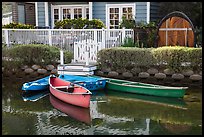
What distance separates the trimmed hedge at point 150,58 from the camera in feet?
39.2

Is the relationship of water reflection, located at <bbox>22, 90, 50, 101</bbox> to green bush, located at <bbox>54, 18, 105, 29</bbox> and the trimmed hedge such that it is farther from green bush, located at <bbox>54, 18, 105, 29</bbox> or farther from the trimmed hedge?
green bush, located at <bbox>54, 18, 105, 29</bbox>

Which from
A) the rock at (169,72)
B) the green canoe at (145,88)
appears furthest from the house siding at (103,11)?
the green canoe at (145,88)

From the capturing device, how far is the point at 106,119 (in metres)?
8.62

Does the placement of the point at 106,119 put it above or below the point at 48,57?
below

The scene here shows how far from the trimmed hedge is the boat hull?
1.13 metres

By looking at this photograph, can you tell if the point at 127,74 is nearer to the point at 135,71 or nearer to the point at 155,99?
the point at 135,71

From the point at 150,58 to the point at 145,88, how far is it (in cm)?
175

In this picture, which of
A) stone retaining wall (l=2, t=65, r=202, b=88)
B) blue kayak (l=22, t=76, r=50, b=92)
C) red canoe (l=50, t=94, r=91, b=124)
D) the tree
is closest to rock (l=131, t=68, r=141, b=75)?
stone retaining wall (l=2, t=65, r=202, b=88)

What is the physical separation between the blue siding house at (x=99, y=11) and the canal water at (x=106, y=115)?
6.39 metres

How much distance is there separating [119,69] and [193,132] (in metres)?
5.80

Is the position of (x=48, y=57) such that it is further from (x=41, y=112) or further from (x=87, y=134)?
(x=87, y=134)

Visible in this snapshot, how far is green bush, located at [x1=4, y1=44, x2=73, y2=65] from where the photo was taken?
44.7 feet

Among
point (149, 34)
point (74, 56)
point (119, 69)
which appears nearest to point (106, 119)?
point (119, 69)

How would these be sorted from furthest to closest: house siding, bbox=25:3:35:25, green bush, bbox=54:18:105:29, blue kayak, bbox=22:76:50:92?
house siding, bbox=25:3:35:25
green bush, bbox=54:18:105:29
blue kayak, bbox=22:76:50:92
